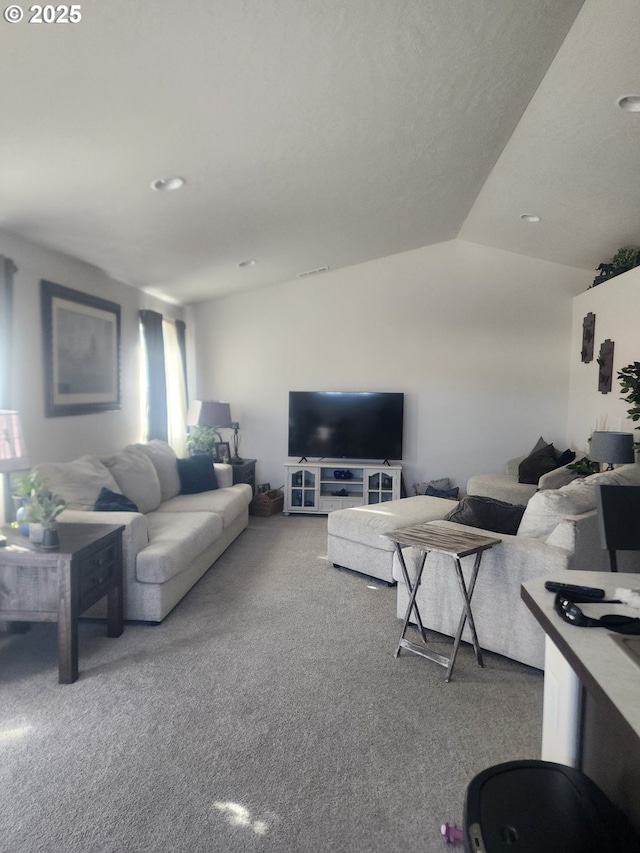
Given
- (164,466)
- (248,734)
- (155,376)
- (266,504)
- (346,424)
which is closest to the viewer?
(248,734)

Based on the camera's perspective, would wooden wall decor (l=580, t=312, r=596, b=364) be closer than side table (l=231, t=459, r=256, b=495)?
Yes

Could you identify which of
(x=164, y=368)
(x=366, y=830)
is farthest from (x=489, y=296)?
(x=366, y=830)

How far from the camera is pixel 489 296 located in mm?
6102

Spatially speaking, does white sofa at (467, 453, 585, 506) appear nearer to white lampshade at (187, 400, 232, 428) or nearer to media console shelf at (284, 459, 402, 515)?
media console shelf at (284, 459, 402, 515)

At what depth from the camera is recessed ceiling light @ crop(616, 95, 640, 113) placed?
9.22 feet

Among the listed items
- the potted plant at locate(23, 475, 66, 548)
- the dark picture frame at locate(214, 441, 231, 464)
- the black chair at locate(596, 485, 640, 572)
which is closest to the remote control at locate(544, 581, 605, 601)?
the black chair at locate(596, 485, 640, 572)

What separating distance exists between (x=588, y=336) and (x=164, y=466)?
4147mm

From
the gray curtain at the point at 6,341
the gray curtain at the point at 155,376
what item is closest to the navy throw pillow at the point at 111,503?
the gray curtain at the point at 6,341

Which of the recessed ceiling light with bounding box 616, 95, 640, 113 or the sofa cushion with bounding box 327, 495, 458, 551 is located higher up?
the recessed ceiling light with bounding box 616, 95, 640, 113

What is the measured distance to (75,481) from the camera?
3604mm

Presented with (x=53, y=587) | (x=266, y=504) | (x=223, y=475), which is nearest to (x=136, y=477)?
(x=223, y=475)

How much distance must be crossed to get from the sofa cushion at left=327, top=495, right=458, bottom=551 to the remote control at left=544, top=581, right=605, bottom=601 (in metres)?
2.37

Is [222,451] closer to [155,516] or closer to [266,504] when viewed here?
[266,504]

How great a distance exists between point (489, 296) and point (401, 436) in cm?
180
